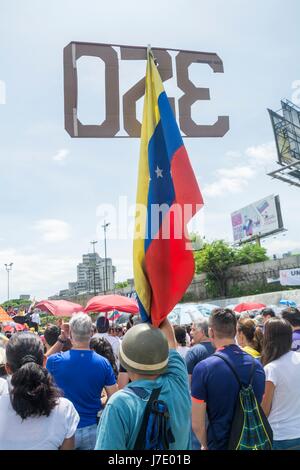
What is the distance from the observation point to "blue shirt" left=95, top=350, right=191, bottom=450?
1.70 meters

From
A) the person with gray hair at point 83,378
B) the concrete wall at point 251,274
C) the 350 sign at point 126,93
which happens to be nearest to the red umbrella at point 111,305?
the person with gray hair at point 83,378

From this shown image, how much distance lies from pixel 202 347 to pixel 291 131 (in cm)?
3366

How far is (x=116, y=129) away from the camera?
3.56m

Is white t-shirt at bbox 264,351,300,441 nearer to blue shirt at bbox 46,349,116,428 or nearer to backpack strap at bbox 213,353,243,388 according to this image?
backpack strap at bbox 213,353,243,388

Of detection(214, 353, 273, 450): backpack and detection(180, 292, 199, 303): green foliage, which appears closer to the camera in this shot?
detection(214, 353, 273, 450): backpack

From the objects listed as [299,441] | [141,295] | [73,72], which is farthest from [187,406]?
[73,72]

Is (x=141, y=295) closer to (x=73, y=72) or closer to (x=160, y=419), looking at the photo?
(x=160, y=419)

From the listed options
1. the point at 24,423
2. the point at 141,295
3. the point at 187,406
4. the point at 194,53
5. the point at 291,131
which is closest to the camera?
the point at 187,406

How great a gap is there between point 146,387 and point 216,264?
1582 inches

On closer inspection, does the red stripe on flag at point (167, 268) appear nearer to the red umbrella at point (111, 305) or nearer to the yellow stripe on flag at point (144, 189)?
the yellow stripe on flag at point (144, 189)

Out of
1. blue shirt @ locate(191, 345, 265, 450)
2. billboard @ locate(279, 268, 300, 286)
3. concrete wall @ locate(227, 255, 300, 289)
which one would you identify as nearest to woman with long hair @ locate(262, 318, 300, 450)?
blue shirt @ locate(191, 345, 265, 450)

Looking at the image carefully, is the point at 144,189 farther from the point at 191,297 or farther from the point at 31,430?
the point at 191,297

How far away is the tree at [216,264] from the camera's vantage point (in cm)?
4144

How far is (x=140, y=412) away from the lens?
1744 mm
